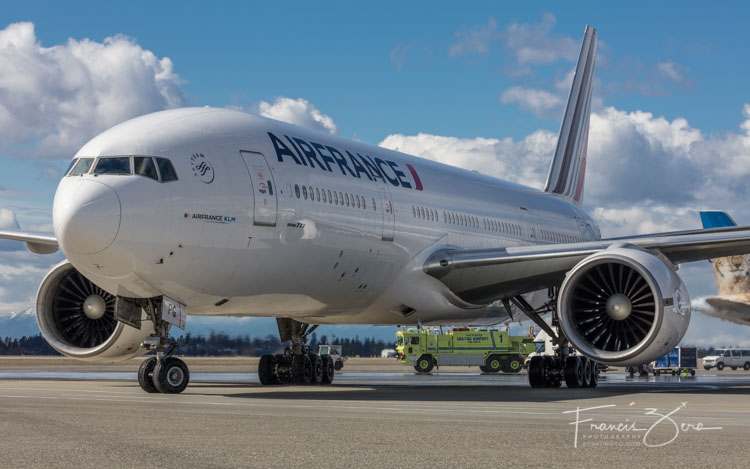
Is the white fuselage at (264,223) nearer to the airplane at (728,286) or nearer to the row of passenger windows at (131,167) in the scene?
the row of passenger windows at (131,167)

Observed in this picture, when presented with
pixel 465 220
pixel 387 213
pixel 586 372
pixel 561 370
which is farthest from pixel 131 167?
pixel 586 372

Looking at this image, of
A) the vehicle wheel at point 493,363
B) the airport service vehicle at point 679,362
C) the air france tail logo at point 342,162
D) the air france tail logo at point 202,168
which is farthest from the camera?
the airport service vehicle at point 679,362

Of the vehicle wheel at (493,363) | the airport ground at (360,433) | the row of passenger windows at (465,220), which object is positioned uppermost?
the row of passenger windows at (465,220)

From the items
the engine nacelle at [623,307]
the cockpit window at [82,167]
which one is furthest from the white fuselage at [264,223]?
the engine nacelle at [623,307]

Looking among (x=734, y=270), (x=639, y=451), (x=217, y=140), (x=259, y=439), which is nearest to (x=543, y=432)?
(x=639, y=451)

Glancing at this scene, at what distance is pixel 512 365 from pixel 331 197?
85.5ft

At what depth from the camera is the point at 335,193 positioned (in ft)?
53.9

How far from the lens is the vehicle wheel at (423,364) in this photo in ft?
132

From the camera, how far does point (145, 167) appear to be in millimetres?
13625

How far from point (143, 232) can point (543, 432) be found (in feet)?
22.5

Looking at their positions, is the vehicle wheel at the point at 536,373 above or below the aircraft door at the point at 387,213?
below

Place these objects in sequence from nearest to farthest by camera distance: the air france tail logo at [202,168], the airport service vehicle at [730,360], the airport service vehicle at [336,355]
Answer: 1. the air france tail logo at [202,168]
2. the airport service vehicle at [336,355]
3. the airport service vehicle at [730,360]

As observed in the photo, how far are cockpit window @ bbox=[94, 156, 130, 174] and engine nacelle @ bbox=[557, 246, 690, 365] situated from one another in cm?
734

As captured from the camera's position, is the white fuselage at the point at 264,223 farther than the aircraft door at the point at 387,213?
No
